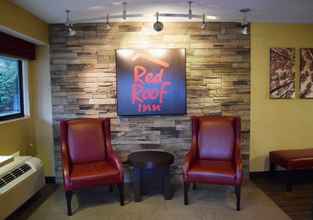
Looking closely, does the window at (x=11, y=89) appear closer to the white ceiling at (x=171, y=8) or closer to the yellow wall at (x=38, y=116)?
the yellow wall at (x=38, y=116)

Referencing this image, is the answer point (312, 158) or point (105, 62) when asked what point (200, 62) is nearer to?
point (105, 62)

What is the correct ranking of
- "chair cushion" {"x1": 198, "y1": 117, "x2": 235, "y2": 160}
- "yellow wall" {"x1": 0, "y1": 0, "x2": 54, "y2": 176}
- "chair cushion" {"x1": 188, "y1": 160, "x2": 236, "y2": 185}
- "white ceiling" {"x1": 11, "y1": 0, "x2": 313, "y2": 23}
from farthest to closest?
"chair cushion" {"x1": 198, "y1": 117, "x2": 235, "y2": 160}
"yellow wall" {"x1": 0, "y1": 0, "x2": 54, "y2": 176}
"chair cushion" {"x1": 188, "y1": 160, "x2": 236, "y2": 185}
"white ceiling" {"x1": 11, "y1": 0, "x2": 313, "y2": 23}

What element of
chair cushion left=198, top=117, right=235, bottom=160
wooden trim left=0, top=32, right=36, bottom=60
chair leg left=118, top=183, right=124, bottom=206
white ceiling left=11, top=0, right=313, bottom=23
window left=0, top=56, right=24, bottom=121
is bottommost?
chair leg left=118, top=183, right=124, bottom=206

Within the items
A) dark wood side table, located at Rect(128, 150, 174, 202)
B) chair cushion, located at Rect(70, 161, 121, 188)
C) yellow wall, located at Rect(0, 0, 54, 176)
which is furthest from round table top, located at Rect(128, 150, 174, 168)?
yellow wall, located at Rect(0, 0, 54, 176)

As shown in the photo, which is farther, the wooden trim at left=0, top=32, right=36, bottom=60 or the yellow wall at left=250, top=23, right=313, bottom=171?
the yellow wall at left=250, top=23, right=313, bottom=171

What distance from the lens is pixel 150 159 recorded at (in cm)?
350

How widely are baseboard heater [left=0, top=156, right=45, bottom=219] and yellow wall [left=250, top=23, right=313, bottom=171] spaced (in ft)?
9.54

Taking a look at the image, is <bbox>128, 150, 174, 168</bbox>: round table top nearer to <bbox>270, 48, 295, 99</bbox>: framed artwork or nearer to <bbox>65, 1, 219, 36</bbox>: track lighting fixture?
<bbox>65, 1, 219, 36</bbox>: track lighting fixture

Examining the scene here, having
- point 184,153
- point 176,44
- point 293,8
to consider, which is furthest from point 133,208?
point 293,8

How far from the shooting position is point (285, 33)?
4.14m

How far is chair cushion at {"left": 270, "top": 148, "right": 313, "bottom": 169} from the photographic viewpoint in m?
3.64

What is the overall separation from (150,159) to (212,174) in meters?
0.74

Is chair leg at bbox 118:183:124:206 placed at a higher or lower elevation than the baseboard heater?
lower

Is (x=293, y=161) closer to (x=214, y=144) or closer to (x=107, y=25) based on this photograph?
(x=214, y=144)
